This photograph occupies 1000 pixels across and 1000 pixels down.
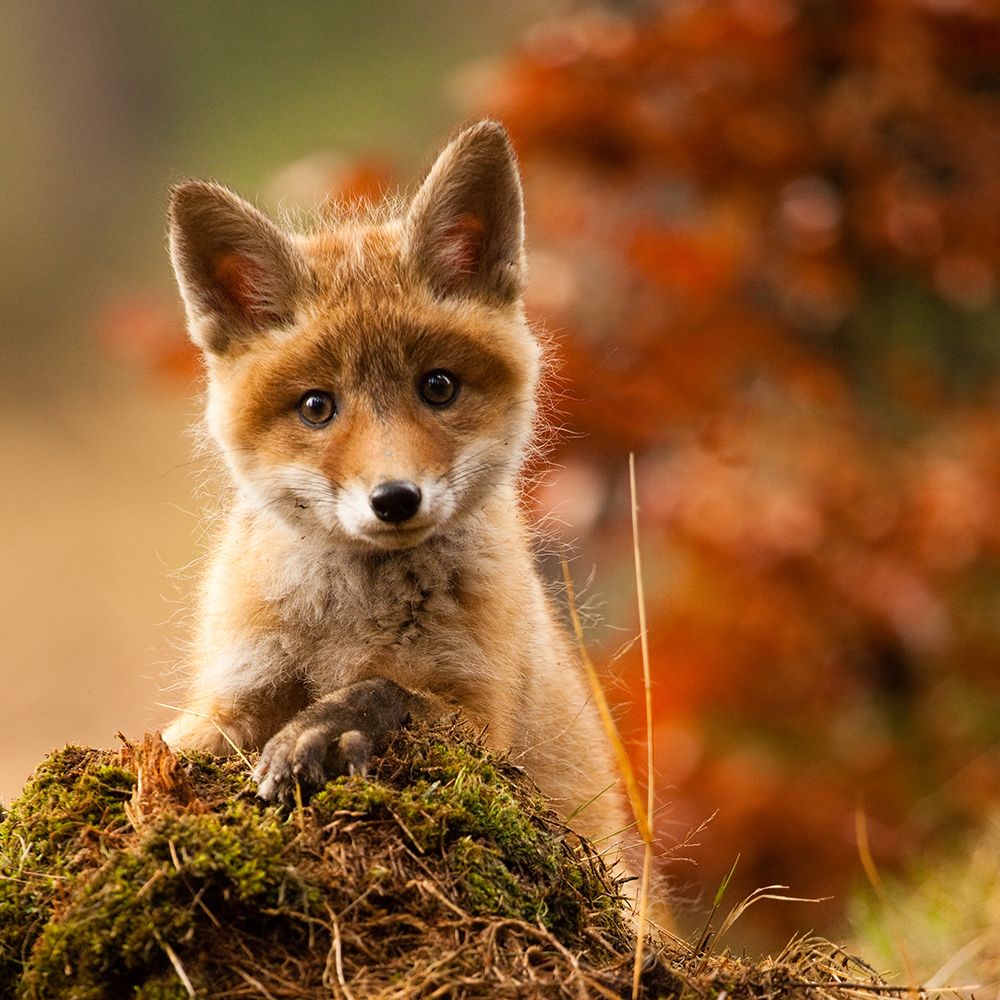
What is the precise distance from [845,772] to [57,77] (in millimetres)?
17883

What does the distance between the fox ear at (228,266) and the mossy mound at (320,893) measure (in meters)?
1.53

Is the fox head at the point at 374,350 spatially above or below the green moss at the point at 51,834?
above

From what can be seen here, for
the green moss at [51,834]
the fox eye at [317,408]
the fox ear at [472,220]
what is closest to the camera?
the green moss at [51,834]

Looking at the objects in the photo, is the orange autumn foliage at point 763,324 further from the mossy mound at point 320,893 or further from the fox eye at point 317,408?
the mossy mound at point 320,893

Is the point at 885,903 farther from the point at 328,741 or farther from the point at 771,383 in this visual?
the point at 771,383

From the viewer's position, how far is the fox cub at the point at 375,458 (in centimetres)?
368

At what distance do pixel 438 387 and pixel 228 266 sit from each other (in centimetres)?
82

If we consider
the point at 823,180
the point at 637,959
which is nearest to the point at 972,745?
the point at 823,180

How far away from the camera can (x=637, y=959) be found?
2.65 metres

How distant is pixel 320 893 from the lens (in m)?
2.69

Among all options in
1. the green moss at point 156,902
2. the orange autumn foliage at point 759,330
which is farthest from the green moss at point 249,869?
the orange autumn foliage at point 759,330

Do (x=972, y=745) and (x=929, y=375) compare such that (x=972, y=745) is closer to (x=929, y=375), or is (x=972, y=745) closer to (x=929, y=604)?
(x=929, y=604)

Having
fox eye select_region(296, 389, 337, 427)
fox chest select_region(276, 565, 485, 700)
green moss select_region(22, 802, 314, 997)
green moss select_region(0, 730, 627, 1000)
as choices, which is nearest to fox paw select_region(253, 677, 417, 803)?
green moss select_region(0, 730, 627, 1000)

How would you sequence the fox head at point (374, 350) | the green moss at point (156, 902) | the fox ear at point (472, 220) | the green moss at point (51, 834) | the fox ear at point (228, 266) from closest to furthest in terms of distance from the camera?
1. the green moss at point (156, 902)
2. the green moss at point (51, 834)
3. the fox head at point (374, 350)
4. the fox ear at point (228, 266)
5. the fox ear at point (472, 220)
